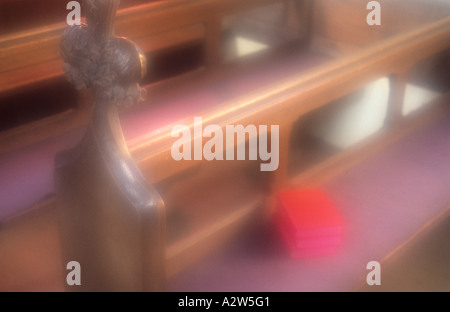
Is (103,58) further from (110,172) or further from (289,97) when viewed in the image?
(289,97)

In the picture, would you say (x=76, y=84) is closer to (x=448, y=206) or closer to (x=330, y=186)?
(x=330, y=186)

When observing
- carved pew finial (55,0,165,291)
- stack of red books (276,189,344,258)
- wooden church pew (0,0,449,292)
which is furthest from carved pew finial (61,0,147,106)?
stack of red books (276,189,344,258)

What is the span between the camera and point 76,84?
1393mm

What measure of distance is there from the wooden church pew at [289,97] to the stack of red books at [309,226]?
0.14 meters

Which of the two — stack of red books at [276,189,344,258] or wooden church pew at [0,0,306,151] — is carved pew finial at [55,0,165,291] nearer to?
stack of red books at [276,189,344,258]

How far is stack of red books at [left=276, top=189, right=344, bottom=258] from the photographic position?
1.95 m

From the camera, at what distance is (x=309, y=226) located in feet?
6.38

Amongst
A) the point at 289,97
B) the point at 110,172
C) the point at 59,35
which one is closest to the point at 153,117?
the point at 59,35

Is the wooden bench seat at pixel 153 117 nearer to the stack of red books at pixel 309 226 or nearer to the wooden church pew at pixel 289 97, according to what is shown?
the wooden church pew at pixel 289 97

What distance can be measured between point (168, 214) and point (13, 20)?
1758mm

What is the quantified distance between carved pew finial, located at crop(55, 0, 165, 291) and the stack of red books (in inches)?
24.4


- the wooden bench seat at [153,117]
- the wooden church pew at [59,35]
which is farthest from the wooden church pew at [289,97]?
Result: the wooden church pew at [59,35]

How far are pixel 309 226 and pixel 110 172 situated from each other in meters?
0.82

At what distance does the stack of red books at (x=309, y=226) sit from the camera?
1947 mm
